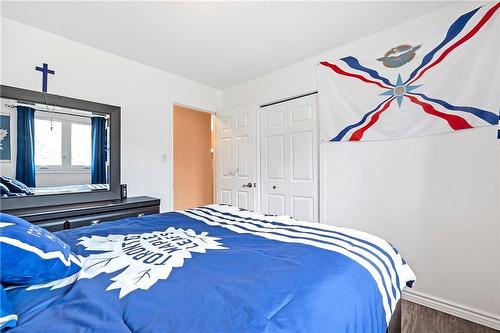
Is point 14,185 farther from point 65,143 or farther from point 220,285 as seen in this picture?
point 220,285

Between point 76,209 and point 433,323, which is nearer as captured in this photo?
point 433,323

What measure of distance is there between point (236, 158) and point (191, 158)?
1.40m

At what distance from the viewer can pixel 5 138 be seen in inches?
76.8

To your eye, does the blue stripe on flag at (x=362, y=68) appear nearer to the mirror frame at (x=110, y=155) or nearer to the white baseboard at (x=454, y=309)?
the white baseboard at (x=454, y=309)

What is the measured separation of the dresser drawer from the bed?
2.63ft

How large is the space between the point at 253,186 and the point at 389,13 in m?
2.32

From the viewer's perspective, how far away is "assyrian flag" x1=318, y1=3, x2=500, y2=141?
167 centimetres

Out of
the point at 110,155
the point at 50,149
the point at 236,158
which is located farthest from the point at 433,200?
the point at 50,149

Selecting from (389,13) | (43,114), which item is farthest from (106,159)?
(389,13)

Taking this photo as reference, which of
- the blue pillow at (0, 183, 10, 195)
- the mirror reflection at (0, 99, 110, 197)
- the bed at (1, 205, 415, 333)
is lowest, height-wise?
the bed at (1, 205, 415, 333)

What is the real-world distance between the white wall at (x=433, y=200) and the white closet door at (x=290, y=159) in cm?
25

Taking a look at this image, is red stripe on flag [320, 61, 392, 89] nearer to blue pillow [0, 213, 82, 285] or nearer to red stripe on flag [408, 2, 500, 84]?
red stripe on flag [408, 2, 500, 84]

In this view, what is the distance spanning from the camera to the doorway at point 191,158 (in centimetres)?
430

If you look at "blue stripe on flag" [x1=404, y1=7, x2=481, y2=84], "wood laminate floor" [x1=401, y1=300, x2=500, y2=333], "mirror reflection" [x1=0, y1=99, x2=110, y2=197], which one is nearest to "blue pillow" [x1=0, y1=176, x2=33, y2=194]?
"mirror reflection" [x1=0, y1=99, x2=110, y2=197]
